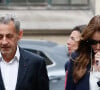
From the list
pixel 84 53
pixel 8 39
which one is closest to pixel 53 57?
pixel 84 53

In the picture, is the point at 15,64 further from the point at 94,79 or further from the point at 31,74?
the point at 94,79

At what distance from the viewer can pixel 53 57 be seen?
9031 mm

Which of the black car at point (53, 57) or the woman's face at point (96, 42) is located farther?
the black car at point (53, 57)

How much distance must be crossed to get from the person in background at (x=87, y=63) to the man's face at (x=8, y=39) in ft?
1.61

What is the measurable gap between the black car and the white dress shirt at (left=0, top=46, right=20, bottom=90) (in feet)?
12.1

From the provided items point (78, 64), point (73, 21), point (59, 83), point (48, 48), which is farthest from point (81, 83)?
point (73, 21)

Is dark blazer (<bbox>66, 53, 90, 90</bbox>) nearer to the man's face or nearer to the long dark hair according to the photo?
the long dark hair

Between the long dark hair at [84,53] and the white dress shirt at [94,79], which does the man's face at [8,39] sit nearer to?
the long dark hair at [84,53]

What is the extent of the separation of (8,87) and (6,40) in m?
0.37

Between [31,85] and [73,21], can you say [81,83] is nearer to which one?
[31,85]

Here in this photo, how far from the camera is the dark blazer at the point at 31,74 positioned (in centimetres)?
482

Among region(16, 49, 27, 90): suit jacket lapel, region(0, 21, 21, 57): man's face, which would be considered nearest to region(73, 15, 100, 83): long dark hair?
region(16, 49, 27, 90): suit jacket lapel

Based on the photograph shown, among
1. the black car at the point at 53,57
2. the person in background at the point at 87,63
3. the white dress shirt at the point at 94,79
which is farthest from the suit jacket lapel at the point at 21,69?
the black car at the point at 53,57

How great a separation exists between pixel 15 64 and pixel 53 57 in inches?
164
